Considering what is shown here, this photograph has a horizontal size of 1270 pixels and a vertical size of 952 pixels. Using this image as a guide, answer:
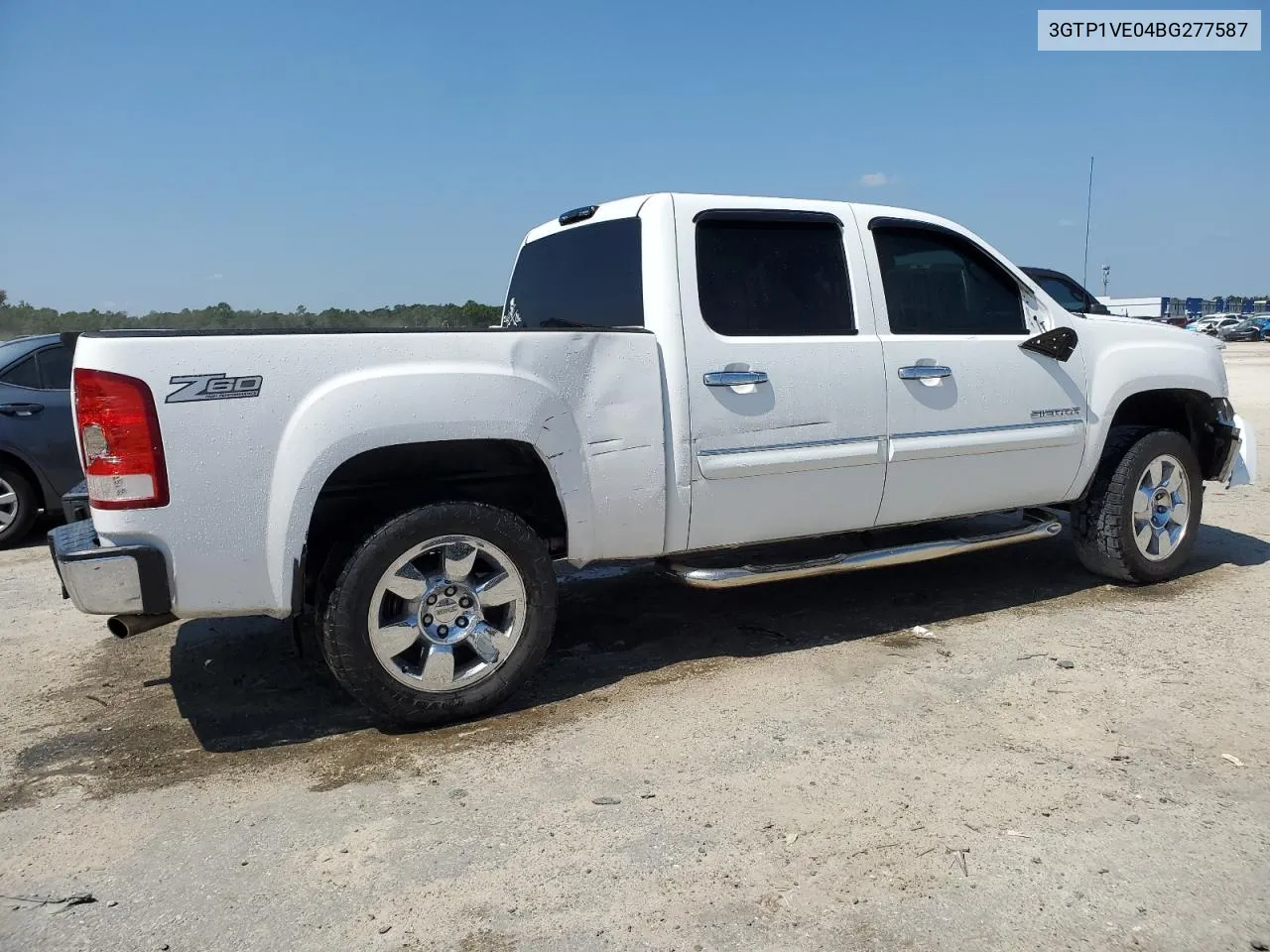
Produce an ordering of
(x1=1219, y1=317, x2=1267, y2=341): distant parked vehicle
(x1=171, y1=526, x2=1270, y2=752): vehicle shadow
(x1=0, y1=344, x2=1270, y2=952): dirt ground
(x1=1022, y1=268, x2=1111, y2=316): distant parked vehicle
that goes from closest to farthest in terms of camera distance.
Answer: (x1=0, y1=344, x2=1270, y2=952): dirt ground
(x1=171, y1=526, x2=1270, y2=752): vehicle shadow
(x1=1022, y1=268, x2=1111, y2=316): distant parked vehicle
(x1=1219, y1=317, x2=1267, y2=341): distant parked vehicle

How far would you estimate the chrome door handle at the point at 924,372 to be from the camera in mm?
4555

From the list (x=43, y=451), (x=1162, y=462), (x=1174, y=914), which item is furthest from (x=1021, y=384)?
(x=43, y=451)

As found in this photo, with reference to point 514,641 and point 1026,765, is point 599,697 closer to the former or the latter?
point 514,641

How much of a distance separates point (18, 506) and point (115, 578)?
5.02 m

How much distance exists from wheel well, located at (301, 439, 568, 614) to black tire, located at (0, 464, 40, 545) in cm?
468

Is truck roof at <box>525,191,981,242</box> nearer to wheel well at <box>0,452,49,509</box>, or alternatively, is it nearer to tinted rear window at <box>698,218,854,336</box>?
tinted rear window at <box>698,218,854,336</box>

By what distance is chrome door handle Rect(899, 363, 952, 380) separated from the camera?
179 inches

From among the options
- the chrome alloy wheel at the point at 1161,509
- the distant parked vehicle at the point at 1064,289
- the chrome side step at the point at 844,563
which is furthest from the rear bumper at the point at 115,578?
the distant parked vehicle at the point at 1064,289

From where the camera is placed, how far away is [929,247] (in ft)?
16.1

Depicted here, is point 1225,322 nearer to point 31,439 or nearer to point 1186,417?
point 1186,417

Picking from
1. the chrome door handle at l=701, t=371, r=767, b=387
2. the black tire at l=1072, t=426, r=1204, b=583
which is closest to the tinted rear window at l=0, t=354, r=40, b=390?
the chrome door handle at l=701, t=371, r=767, b=387

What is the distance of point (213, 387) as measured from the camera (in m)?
3.24

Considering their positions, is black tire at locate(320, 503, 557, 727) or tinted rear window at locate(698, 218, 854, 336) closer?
black tire at locate(320, 503, 557, 727)

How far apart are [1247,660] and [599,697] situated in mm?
2809
